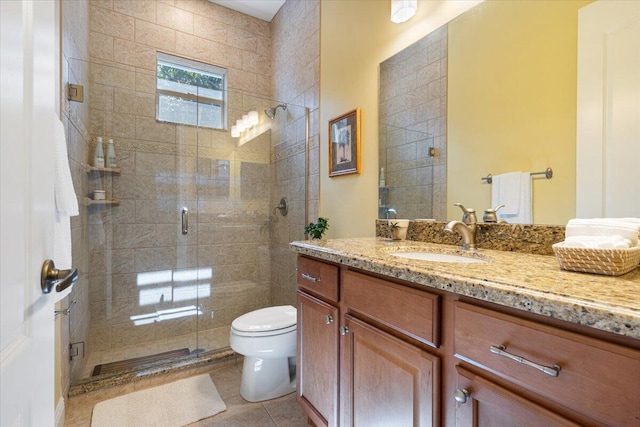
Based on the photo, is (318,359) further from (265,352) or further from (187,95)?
(187,95)

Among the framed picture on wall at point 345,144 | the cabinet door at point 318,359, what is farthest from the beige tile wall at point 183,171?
the cabinet door at point 318,359

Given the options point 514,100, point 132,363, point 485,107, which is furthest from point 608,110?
point 132,363

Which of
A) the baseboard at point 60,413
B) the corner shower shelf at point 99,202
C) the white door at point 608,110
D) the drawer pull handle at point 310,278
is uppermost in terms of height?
the white door at point 608,110

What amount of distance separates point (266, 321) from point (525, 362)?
1481 mm

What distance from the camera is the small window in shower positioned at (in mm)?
2648

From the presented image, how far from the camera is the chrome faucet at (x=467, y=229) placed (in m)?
1.26

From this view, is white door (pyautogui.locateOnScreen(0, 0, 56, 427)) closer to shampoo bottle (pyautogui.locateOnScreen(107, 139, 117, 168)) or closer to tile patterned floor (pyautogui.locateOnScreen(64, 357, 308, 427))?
tile patterned floor (pyautogui.locateOnScreen(64, 357, 308, 427))

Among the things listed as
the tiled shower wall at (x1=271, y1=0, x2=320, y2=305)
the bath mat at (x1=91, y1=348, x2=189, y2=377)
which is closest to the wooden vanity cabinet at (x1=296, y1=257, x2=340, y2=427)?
the tiled shower wall at (x1=271, y1=0, x2=320, y2=305)

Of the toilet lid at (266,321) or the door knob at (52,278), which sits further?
the toilet lid at (266,321)

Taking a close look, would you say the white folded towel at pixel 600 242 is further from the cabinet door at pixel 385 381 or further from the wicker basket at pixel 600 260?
the cabinet door at pixel 385 381

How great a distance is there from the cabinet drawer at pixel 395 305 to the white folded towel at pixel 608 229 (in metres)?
0.51

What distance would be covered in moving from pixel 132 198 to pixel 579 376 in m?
2.84

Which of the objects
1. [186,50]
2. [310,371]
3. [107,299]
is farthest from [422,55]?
[107,299]

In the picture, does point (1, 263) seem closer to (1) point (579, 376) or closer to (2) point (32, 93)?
(2) point (32, 93)
